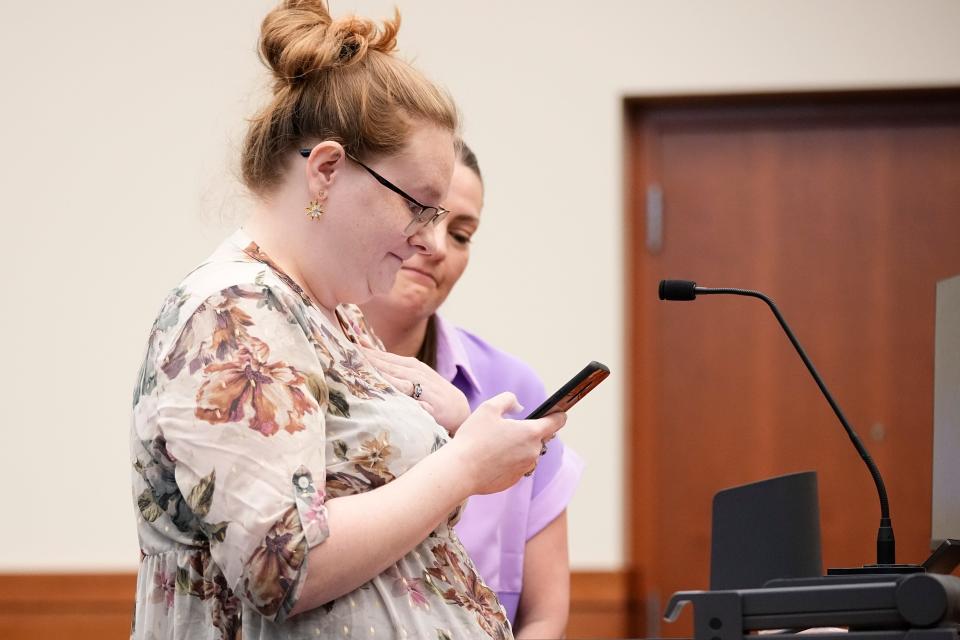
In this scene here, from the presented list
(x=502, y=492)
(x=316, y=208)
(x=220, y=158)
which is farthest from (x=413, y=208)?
(x=220, y=158)

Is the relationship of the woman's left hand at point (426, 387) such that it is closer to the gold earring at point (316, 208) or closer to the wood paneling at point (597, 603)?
the gold earring at point (316, 208)

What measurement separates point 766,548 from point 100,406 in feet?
8.21

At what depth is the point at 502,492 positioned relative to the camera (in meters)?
1.91

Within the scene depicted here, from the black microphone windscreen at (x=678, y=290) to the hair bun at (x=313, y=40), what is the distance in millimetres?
Answer: 469

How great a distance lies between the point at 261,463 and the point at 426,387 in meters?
0.50

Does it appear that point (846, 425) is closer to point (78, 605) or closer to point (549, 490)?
point (549, 490)

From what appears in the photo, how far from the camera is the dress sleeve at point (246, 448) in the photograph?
40.2 inches

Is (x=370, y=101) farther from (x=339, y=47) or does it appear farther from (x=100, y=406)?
(x=100, y=406)

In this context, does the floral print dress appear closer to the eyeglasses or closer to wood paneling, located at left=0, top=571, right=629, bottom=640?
the eyeglasses

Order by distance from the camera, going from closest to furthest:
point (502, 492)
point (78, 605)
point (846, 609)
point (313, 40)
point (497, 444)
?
point (846, 609) < point (497, 444) < point (313, 40) < point (502, 492) < point (78, 605)

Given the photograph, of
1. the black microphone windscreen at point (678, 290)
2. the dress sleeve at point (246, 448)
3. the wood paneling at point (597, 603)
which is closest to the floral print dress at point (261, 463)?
the dress sleeve at point (246, 448)

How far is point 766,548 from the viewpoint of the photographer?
1331mm

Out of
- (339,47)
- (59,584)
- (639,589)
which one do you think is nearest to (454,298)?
(639,589)

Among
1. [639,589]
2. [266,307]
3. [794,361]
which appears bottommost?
[639,589]
